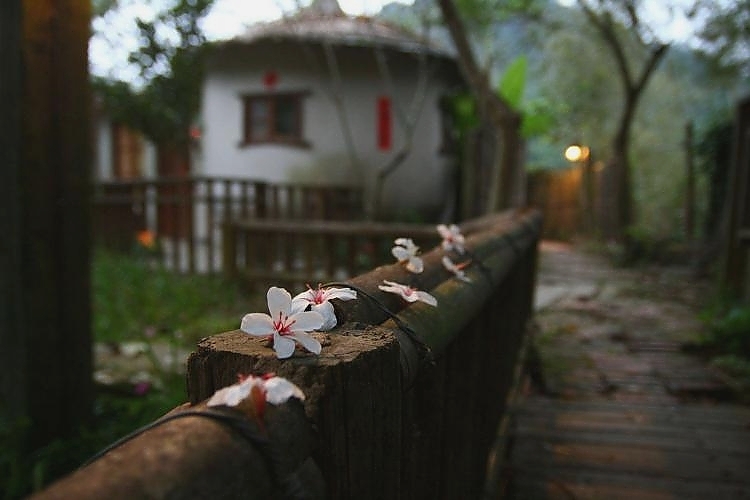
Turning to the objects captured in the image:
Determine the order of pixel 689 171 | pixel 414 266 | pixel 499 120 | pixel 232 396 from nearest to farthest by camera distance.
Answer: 1. pixel 232 396
2. pixel 414 266
3. pixel 499 120
4. pixel 689 171

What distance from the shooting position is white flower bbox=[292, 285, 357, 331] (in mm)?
856

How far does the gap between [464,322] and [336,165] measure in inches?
412

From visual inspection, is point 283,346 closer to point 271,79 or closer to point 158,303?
point 158,303

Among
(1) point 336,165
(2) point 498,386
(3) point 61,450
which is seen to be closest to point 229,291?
(3) point 61,450

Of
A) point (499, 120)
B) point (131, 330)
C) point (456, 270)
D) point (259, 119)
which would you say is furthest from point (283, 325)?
point (259, 119)

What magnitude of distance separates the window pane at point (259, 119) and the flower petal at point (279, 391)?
1161 centimetres

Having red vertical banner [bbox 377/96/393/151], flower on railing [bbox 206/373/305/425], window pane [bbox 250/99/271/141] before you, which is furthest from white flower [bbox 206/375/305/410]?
window pane [bbox 250/99/271/141]

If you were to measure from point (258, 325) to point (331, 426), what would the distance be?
0.50ft

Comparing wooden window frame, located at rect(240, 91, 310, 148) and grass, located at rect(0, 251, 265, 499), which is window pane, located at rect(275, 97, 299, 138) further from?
grass, located at rect(0, 251, 265, 499)

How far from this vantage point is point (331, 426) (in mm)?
712

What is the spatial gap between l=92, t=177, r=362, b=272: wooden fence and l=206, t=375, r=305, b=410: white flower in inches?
282

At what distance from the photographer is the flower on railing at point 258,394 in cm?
62

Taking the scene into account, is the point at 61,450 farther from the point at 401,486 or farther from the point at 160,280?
the point at 160,280

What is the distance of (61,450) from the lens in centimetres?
267
